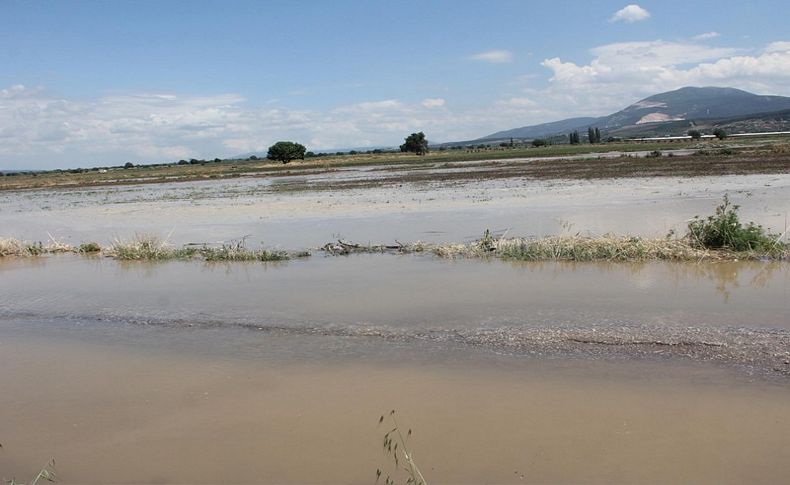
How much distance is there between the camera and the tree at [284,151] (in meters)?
83.1

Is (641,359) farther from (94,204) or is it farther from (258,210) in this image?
(94,204)

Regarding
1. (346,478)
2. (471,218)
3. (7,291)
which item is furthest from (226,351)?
(471,218)

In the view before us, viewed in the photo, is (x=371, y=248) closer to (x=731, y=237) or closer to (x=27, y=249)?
(x=731, y=237)

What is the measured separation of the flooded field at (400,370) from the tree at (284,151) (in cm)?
7117

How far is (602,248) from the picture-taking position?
1154 centimetres

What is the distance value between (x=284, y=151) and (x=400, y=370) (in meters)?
79.5

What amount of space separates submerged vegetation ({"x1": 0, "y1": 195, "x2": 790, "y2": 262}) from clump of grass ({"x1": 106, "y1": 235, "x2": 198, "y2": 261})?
3 cm

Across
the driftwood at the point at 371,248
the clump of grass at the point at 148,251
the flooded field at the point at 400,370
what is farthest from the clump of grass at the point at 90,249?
the driftwood at the point at 371,248

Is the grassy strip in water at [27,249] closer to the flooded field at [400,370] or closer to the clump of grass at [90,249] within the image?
the clump of grass at [90,249]

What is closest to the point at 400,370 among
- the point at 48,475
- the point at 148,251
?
the point at 48,475

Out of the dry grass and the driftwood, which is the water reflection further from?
the driftwood

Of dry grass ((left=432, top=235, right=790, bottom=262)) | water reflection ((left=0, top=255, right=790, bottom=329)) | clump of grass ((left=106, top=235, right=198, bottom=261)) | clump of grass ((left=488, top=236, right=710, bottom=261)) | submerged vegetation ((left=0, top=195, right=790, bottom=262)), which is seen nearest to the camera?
water reflection ((left=0, top=255, right=790, bottom=329))

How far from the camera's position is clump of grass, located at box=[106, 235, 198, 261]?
14.7 metres

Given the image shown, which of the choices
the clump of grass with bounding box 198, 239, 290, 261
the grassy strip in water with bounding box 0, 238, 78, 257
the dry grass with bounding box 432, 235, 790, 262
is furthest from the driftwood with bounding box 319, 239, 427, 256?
the grassy strip in water with bounding box 0, 238, 78, 257
